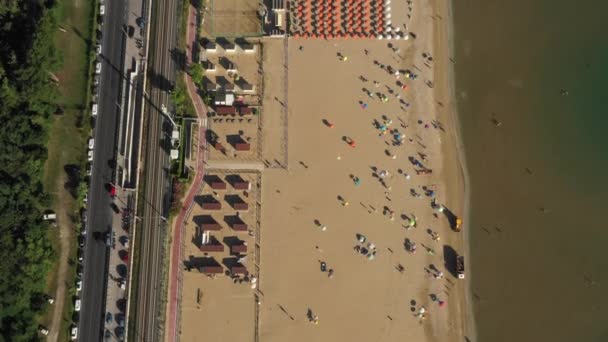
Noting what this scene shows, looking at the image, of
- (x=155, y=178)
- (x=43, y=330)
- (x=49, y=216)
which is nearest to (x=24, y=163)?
(x=49, y=216)

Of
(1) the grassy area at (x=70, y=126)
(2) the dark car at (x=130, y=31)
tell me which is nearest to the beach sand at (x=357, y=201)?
(2) the dark car at (x=130, y=31)

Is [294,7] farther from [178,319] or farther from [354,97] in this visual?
[178,319]

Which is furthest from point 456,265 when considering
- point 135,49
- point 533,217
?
point 135,49

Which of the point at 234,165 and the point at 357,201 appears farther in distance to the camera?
the point at 234,165

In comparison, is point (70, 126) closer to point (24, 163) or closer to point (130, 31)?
point (24, 163)

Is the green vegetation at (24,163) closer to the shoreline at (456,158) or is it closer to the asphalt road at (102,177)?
the asphalt road at (102,177)

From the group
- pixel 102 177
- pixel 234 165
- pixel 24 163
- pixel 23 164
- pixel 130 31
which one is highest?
pixel 130 31
